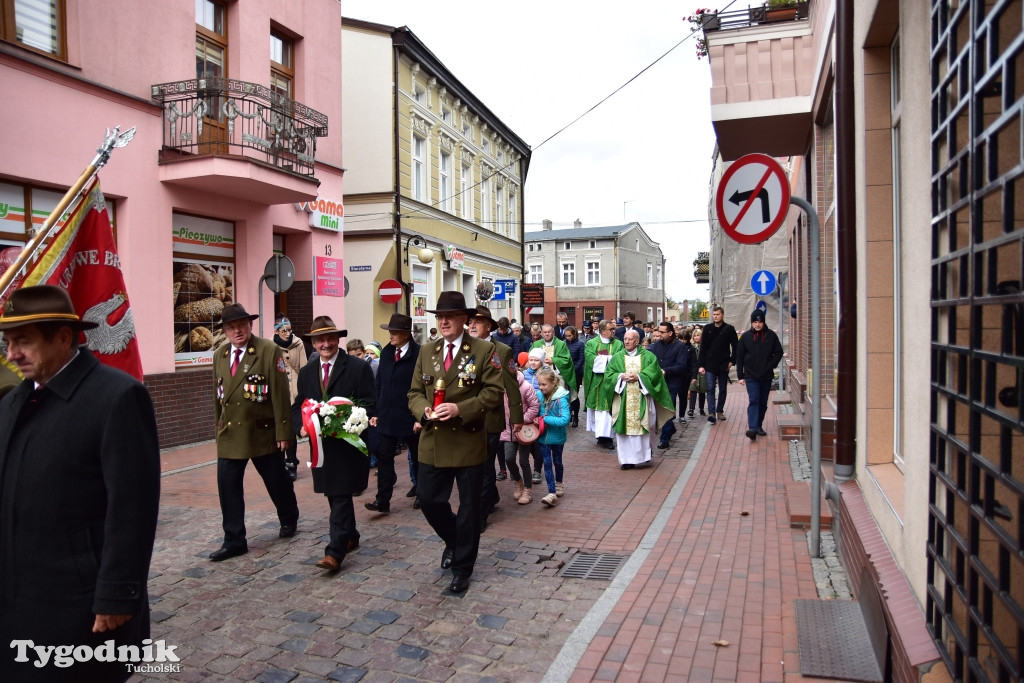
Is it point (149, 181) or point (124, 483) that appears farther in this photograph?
point (149, 181)

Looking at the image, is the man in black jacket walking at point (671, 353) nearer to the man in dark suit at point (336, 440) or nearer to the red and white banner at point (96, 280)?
the man in dark suit at point (336, 440)

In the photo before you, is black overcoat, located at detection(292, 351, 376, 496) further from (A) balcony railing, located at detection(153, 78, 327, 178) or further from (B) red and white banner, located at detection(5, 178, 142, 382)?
(A) balcony railing, located at detection(153, 78, 327, 178)

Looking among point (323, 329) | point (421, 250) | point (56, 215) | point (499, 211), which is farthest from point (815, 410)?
point (499, 211)

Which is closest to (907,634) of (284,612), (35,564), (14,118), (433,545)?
(35,564)

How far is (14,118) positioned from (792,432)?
11241 mm

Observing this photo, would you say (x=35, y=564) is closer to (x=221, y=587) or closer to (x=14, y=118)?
(x=221, y=587)

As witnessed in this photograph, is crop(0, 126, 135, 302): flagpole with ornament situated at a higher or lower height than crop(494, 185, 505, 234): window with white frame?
lower

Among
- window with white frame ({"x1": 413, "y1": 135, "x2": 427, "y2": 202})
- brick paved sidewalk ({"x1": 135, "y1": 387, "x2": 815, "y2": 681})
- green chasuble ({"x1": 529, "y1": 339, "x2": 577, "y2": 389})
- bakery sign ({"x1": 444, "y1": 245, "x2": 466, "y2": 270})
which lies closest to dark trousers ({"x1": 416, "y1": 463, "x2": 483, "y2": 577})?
brick paved sidewalk ({"x1": 135, "y1": 387, "x2": 815, "y2": 681})

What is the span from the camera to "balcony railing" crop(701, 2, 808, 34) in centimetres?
945

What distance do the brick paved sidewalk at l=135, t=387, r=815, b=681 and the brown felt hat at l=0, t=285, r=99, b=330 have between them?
7.36 feet

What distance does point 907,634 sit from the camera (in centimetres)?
300

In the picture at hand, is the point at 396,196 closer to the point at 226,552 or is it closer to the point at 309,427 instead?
the point at 309,427

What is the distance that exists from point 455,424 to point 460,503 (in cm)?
57

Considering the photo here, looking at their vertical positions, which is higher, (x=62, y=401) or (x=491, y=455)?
(x=62, y=401)
